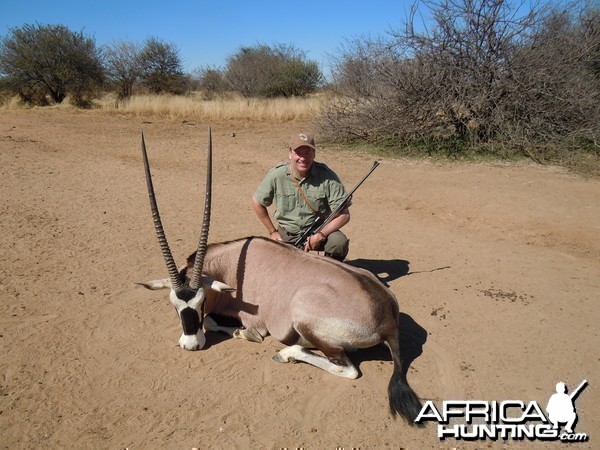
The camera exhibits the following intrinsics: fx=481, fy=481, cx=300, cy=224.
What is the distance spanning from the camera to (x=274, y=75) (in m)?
33.1

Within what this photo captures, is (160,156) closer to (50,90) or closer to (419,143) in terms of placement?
(419,143)

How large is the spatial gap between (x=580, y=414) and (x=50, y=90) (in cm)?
2878

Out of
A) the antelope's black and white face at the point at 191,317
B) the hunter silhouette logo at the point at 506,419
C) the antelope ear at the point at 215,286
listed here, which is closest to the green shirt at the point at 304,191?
the antelope ear at the point at 215,286

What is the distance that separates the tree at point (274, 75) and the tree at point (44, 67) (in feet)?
32.1

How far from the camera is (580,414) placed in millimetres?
3604

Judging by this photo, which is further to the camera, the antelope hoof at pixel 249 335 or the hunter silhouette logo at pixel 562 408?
the antelope hoof at pixel 249 335

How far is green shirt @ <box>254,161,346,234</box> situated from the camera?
17.2 feet

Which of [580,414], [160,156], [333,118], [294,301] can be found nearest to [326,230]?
[294,301]

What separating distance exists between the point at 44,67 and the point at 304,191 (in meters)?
26.4

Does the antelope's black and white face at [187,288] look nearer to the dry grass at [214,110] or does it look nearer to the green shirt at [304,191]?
the green shirt at [304,191]

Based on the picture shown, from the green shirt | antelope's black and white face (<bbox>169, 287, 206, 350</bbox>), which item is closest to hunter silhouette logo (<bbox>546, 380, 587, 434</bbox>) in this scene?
the green shirt

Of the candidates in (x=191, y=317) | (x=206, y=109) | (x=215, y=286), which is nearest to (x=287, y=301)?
(x=215, y=286)

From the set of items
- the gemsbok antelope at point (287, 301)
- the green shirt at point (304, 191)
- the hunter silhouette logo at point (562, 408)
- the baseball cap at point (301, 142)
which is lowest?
the hunter silhouette logo at point (562, 408)

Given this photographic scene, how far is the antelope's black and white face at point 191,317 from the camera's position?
161 inches
